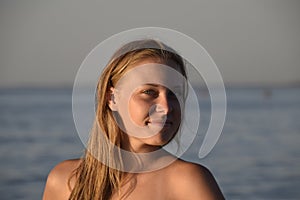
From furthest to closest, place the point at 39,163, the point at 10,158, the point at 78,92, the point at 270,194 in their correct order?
the point at 10,158, the point at 39,163, the point at 270,194, the point at 78,92

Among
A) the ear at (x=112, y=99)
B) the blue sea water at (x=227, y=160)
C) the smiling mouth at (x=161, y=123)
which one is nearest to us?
the smiling mouth at (x=161, y=123)

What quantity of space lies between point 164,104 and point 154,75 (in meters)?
0.13

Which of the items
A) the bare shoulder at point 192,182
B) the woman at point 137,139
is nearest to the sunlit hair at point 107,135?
the woman at point 137,139

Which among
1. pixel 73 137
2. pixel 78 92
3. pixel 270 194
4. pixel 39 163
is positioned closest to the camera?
pixel 78 92

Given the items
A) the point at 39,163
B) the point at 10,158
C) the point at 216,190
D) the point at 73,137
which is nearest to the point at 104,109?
the point at 216,190

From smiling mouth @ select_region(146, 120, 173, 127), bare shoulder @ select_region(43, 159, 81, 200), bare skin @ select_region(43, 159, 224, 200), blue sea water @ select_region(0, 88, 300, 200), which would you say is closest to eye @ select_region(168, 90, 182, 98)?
smiling mouth @ select_region(146, 120, 173, 127)

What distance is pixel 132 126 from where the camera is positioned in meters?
2.77

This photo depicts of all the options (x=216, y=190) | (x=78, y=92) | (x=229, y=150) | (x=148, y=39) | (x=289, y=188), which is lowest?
(x=229, y=150)

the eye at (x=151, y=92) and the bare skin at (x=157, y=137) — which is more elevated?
the eye at (x=151, y=92)

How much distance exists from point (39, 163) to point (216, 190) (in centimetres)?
1119

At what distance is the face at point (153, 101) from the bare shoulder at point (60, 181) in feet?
1.17

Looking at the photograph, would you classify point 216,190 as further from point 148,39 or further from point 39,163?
point 39,163

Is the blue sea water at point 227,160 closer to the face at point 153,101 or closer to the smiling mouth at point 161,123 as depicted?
the face at point 153,101

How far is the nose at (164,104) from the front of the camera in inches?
103
